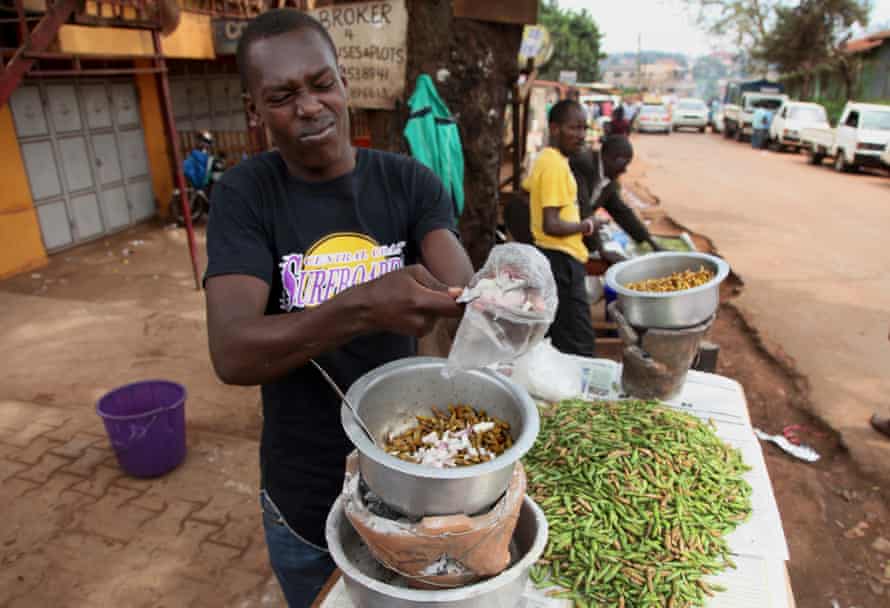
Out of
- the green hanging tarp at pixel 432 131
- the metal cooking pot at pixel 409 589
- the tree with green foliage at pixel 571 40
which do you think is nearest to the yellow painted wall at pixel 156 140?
the green hanging tarp at pixel 432 131

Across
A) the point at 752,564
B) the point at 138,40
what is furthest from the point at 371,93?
the point at 138,40

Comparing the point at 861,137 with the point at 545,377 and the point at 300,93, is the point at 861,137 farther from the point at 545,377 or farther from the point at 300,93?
the point at 300,93

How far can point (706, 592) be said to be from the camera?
1.68 meters

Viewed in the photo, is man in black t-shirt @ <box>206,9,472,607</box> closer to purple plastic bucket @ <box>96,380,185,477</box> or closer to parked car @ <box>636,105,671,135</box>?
purple plastic bucket @ <box>96,380,185,477</box>

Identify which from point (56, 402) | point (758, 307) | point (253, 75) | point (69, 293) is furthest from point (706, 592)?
point (69, 293)

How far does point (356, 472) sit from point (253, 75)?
101cm

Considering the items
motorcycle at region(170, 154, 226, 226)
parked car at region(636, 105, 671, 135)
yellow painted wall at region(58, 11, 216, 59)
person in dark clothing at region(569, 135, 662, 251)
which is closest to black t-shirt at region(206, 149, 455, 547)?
person in dark clothing at region(569, 135, 662, 251)

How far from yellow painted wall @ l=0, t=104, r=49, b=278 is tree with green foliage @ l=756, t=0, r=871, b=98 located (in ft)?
99.4

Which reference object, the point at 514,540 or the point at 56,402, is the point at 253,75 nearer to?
the point at 514,540

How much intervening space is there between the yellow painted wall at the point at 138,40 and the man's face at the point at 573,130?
4.59 metres

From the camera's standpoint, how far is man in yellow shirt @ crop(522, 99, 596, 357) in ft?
13.5

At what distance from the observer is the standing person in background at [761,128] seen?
2225cm

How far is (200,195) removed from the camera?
991cm

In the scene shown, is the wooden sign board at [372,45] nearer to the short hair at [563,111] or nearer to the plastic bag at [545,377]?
the short hair at [563,111]
